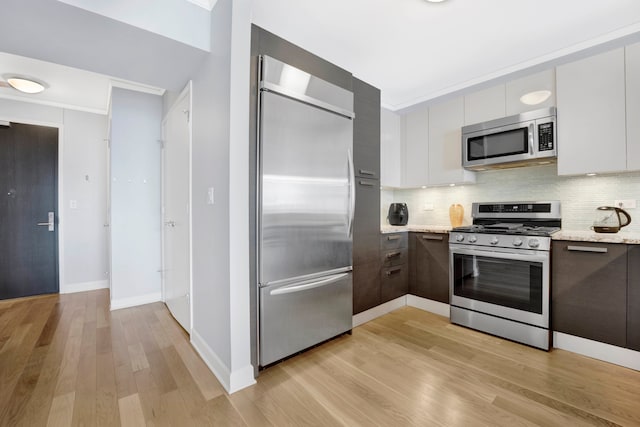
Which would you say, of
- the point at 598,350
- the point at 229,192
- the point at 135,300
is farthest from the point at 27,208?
the point at 598,350

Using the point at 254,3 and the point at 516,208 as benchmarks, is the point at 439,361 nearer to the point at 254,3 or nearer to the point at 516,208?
the point at 516,208

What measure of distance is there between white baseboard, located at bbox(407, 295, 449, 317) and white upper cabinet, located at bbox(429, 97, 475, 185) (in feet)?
4.27

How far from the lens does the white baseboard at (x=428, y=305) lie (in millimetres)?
2896

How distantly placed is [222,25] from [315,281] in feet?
5.94

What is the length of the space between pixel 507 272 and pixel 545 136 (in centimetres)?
121

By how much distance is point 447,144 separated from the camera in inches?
122

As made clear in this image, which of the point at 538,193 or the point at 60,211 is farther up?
the point at 538,193

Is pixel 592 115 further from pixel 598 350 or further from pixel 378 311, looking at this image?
pixel 378 311

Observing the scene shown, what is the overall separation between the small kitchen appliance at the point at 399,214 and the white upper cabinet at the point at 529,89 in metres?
1.40

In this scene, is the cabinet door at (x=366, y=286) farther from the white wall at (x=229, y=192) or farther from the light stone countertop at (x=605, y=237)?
the light stone countertop at (x=605, y=237)

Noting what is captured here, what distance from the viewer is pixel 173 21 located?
5.74 ft

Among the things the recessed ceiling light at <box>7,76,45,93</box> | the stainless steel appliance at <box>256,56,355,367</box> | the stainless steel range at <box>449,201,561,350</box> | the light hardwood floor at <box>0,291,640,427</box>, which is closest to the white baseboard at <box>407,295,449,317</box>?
the stainless steel range at <box>449,201,561,350</box>

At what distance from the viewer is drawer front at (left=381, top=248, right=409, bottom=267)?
9.45 ft

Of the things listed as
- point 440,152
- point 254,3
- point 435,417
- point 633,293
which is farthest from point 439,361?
point 254,3
